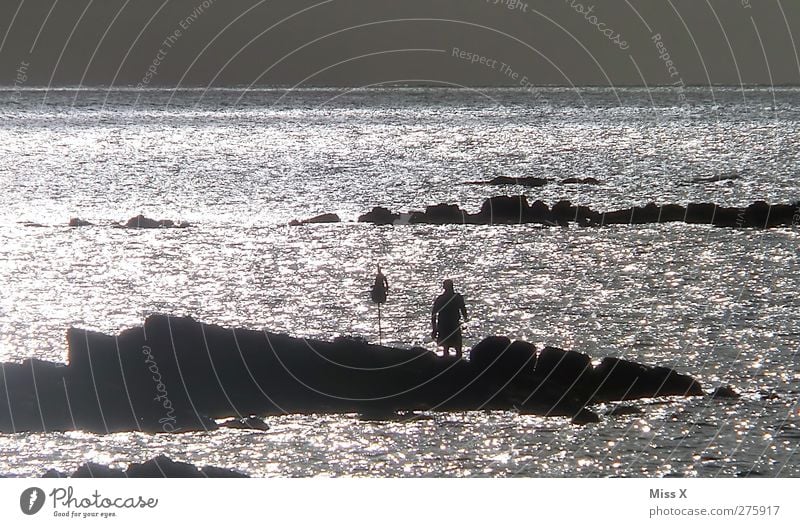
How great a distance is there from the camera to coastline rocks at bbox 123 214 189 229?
8350cm

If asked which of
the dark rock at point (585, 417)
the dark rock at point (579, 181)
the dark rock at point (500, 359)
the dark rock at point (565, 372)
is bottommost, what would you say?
the dark rock at point (585, 417)

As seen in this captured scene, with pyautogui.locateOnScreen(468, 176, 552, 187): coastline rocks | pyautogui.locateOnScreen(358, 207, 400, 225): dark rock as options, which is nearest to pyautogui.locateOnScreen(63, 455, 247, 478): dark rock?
pyautogui.locateOnScreen(358, 207, 400, 225): dark rock

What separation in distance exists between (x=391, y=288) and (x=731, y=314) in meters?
16.3

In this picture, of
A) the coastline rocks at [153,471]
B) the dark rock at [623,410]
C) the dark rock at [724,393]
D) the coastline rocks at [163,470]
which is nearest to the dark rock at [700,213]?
the dark rock at [724,393]

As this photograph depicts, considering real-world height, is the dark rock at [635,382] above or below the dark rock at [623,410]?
above

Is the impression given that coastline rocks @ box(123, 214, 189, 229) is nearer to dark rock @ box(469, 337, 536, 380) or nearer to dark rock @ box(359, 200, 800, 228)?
dark rock @ box(359, 200, 800, 228)

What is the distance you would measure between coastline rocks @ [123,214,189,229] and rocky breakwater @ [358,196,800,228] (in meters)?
14.4

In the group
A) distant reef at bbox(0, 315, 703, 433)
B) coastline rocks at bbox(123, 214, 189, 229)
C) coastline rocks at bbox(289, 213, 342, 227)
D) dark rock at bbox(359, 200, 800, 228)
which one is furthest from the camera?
coastline rocks at bbox(289, 213, 342, 227)

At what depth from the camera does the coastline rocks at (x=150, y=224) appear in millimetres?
83500

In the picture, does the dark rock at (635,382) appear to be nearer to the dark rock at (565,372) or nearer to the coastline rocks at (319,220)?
the dark rock at (565,372)

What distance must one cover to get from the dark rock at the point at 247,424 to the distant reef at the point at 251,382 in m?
0.06

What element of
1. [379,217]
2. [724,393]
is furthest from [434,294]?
[379,217]

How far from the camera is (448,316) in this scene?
28.1 meters

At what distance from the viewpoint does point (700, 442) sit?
2722 centimetres
